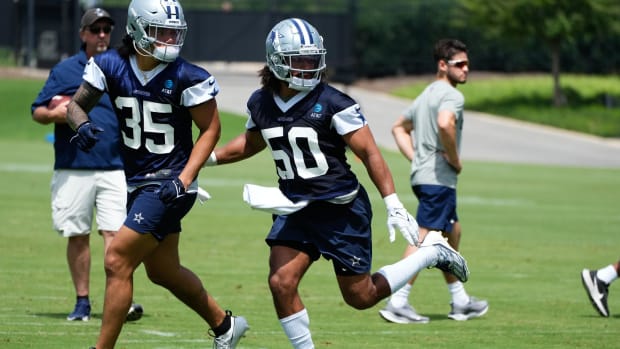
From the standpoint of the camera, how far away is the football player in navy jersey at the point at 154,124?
7.33 meters

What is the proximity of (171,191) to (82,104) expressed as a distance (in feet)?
3.09

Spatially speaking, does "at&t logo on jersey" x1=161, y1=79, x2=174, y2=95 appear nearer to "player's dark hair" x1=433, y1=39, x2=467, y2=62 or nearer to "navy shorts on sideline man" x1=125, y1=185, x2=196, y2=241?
"navy shorts on sideline man" x1=125, y1=185, x2=196, y2=241

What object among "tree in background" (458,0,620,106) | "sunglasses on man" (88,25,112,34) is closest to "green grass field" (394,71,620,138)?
"tree in background" (458,0,620,106)

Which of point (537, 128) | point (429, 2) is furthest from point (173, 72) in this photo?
point (429, 2)

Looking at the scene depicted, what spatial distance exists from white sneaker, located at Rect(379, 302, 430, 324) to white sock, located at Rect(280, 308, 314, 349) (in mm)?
2774

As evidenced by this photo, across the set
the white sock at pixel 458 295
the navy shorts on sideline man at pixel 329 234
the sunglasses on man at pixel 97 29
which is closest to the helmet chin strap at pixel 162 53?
the navy shorts on sideline man at pixel 329 234

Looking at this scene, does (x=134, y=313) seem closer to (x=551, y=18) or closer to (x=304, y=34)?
(x=304, y=34)

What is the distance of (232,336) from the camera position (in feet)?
25.9

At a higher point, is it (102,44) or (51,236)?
(102,44)

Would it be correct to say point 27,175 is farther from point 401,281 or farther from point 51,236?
point 401,281

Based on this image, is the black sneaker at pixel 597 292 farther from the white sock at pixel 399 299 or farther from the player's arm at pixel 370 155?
the player's arm at pixel 370 155

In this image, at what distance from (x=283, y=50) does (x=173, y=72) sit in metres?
0.76

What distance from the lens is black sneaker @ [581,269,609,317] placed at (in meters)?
10.0

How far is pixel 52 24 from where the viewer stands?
139ft
